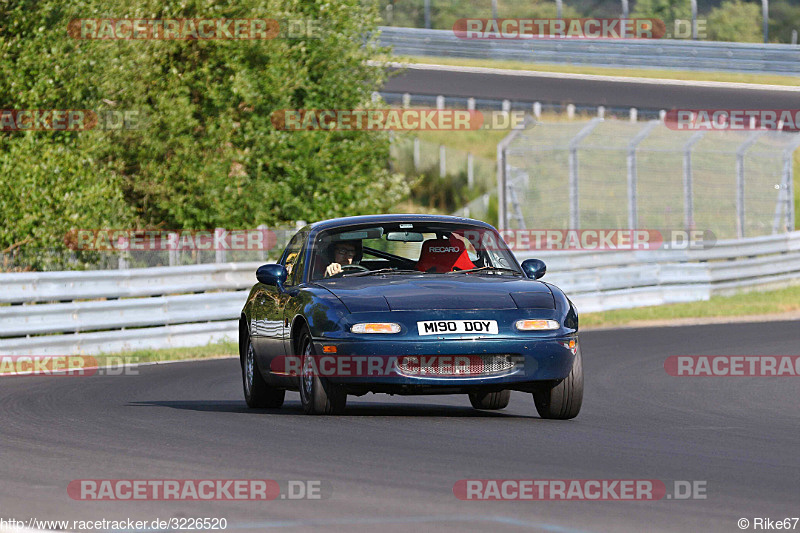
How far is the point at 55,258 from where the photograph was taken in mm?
21797

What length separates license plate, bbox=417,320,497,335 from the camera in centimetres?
982

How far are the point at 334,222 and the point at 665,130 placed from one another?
58.4 feet

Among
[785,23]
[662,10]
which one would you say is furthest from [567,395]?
[662,10]

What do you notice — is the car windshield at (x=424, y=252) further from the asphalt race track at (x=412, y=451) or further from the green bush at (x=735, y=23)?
the green bush at (x=735, y=23)

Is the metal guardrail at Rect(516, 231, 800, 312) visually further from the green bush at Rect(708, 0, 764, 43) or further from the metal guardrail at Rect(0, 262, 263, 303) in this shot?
the green bush at Rect(708, 0, 764, 43)

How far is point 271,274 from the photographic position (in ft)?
37.4

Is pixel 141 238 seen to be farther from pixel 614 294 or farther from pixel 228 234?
pixel 614 294

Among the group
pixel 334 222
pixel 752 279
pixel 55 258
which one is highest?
pixel 334 222

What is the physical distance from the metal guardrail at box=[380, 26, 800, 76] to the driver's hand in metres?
32.1

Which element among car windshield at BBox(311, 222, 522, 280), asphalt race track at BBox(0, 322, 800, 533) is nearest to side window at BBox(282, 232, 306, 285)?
car windshield at BBox(311, 222, 522, 280)

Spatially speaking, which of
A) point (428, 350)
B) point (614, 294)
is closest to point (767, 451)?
point (428, 350)

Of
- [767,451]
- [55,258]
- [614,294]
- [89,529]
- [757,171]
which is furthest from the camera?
[757,171]

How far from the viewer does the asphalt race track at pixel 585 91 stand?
1783 inches

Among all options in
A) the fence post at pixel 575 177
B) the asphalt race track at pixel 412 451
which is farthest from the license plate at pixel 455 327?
the fence post at pixel 575 177
